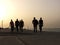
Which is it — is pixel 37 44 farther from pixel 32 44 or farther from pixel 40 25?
pixel 40 25

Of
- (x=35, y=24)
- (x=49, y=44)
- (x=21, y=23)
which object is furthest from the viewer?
(x=21, y=23)

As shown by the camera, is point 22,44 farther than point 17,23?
No

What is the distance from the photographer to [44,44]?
1507cm

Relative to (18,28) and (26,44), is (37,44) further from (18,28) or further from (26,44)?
(18,28)

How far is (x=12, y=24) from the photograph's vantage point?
35.6 m

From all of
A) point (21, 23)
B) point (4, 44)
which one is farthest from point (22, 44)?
point (21, 23)

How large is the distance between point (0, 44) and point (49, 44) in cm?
297

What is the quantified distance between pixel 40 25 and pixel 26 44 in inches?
709

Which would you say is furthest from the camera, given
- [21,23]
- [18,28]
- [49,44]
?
[18,28]

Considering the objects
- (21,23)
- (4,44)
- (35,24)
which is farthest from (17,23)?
(4,44)

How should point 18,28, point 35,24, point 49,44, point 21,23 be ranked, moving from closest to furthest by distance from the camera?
1. point 49,44
2. point 35,24
3. point 21,23
4. point 18,28

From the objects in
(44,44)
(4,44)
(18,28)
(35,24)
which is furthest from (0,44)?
(18,28)

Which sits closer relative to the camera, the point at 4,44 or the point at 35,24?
the point at 4,44

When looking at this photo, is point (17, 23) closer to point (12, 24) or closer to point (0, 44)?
point (12, 24)
